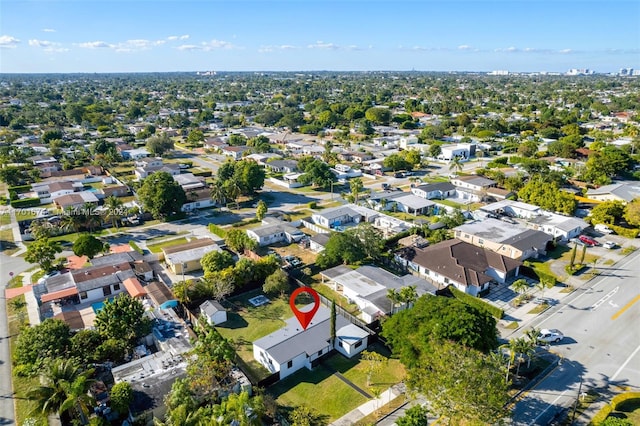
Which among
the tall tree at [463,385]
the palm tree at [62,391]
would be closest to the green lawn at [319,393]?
the tall tree at [463,385]

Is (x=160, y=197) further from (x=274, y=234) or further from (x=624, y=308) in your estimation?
(x=624, y=308)

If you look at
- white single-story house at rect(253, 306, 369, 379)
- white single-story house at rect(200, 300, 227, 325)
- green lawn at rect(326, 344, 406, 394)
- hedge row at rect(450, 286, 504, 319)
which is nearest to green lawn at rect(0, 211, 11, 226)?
white single-story house at rect(200, 300, 227, 325)

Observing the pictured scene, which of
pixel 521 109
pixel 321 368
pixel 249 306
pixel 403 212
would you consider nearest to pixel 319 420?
pixel 321 368

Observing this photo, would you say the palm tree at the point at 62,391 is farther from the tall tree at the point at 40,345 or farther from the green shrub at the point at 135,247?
the green shrub at the point at 135,247

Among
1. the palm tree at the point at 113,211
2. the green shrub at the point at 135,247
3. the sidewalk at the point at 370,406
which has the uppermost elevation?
the palm tree at the point at 113,211

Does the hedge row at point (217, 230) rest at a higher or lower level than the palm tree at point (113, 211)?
lower

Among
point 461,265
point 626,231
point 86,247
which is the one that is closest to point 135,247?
point 86,247
